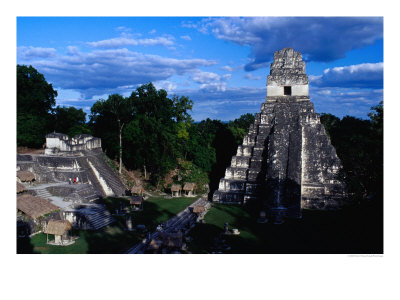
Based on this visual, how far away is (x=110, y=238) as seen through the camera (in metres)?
12.3

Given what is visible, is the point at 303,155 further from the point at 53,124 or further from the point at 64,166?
the point at 53,124

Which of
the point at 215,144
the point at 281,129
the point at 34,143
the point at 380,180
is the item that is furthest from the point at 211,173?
the point at 380,180

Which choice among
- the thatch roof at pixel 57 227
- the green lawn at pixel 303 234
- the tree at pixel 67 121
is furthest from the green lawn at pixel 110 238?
the tree at pixel 67 121

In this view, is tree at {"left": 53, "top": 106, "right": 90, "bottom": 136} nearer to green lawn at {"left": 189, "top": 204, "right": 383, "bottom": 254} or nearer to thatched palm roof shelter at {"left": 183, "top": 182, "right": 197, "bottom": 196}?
thatched palm roof shelter at {"left": 183, "top": 182, "right": 197, "bottom": 196}

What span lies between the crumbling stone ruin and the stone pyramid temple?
617 centimetres

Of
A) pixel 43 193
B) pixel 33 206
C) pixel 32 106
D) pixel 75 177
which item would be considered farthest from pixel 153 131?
pixel 33 206

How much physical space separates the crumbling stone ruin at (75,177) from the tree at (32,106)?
3.53 metres

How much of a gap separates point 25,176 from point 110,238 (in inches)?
284

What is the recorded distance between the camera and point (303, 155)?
17547 millimetres

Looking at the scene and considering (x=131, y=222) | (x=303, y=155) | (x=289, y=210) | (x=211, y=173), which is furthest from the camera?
(x=211, y=173)

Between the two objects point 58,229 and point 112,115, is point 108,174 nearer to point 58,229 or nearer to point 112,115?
point 112,115

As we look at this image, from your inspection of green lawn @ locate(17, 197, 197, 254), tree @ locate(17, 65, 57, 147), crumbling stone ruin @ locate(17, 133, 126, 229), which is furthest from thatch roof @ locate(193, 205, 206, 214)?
tree @ locate(17, 65, 57, 147)

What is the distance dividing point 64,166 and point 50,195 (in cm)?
287

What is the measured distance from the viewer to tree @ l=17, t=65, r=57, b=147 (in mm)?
22734
